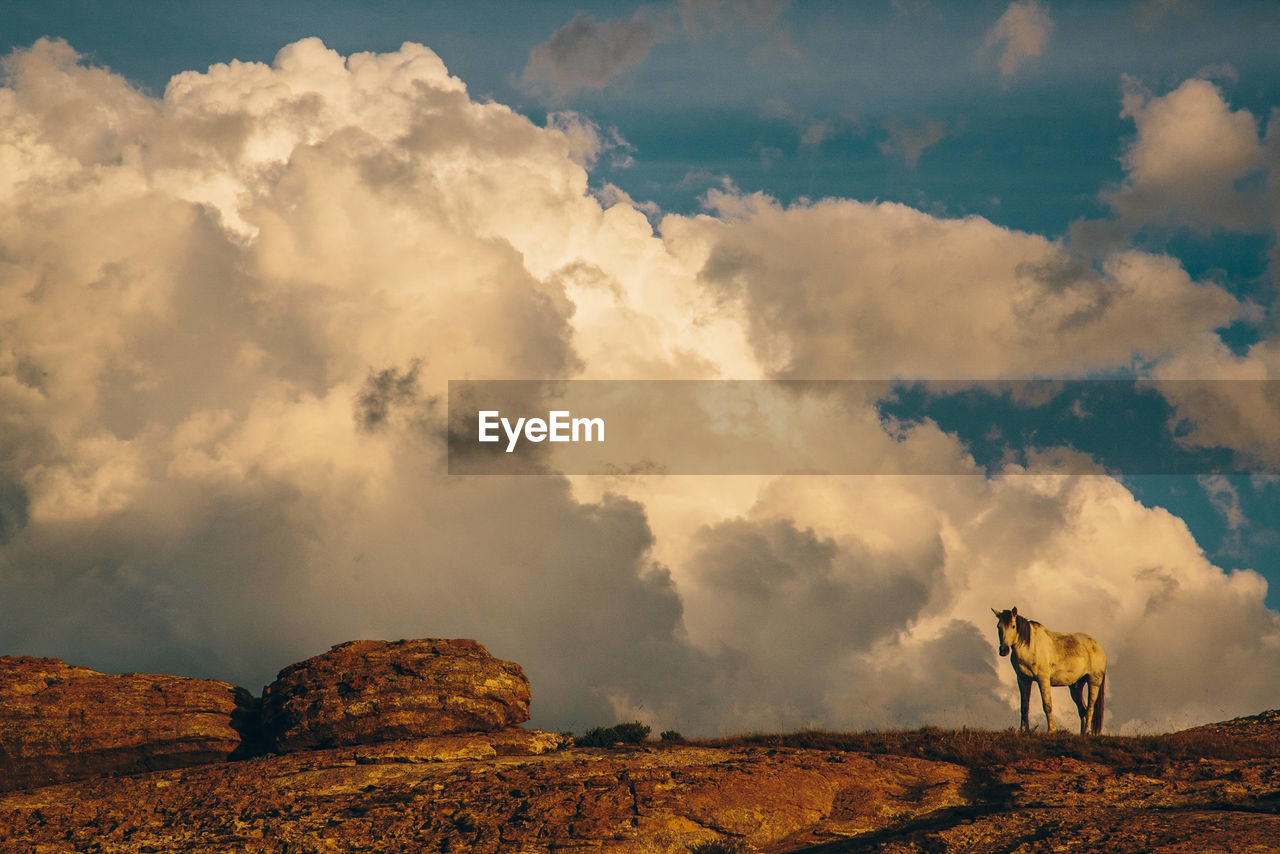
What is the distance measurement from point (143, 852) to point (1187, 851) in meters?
21.0

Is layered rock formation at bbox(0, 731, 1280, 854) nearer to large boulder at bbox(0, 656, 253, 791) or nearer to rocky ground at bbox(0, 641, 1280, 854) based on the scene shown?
rocky ground at bbox(0, 641, 1280, 854)

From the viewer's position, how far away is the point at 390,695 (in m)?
28.6

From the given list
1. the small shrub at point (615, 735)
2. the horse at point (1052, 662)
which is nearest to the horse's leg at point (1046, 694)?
the horse at point (1052, 662)

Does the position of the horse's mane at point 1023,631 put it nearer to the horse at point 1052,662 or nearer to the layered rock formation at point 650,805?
the horse at point 1052,662

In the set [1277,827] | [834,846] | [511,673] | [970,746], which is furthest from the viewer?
[511,673]

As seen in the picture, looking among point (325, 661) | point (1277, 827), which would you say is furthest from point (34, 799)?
point (1277, 827)

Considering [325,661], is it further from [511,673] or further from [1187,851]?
[1187,851]

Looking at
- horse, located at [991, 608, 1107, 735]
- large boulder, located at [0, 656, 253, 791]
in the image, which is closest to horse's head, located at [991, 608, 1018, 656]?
horse, located at [991, 608, 1107, 735]

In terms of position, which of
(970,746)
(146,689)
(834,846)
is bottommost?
(834,846)

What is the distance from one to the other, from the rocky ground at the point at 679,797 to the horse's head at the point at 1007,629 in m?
4.60

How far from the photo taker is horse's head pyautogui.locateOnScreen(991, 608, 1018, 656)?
108 feet

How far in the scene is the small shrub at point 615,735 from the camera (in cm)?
2936

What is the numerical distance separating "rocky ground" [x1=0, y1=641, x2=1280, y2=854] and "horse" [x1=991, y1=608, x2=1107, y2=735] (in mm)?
4861

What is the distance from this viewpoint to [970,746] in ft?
87.7
